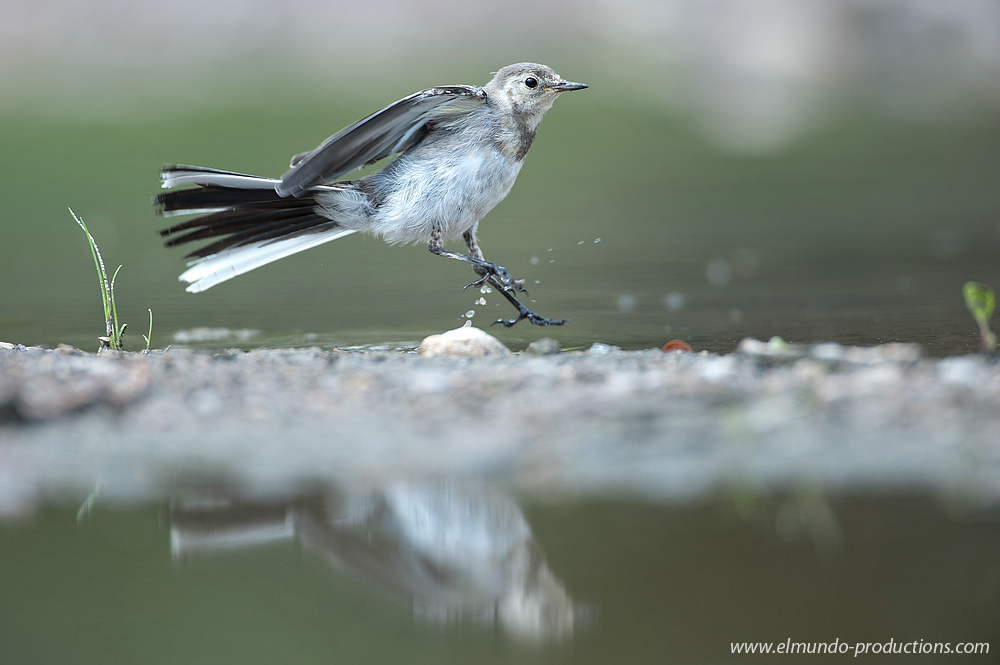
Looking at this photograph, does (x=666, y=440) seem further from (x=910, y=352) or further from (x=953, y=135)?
(x=953, y=135)

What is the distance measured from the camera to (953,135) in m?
17.2

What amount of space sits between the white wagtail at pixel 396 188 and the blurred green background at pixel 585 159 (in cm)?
49

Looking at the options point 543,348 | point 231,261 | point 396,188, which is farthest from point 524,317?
point 231,261

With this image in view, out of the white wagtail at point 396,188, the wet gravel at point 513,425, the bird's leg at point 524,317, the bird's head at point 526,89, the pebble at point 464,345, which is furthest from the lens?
the bird's leg at point 524,317

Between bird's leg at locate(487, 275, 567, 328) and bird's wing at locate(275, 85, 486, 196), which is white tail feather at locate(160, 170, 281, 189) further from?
bird's leg at locate(487, 275, 567, 328)

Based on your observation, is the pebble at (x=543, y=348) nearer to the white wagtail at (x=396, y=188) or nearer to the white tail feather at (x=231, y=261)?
the white wagtail at (x=396, y=188)

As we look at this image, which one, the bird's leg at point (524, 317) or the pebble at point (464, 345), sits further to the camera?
the bird's leg at point (524, 317)

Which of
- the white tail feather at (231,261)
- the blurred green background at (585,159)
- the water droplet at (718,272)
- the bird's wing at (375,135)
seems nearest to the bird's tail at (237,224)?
the white tail feather at (231,261)

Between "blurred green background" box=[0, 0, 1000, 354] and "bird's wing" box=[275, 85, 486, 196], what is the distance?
0.88 m

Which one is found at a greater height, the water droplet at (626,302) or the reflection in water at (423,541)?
the water droplet at (626,302)

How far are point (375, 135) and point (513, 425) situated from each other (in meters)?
2.31

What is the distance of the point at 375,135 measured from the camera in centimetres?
535

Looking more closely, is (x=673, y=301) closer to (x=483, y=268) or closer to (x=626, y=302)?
(x=626, y=302)

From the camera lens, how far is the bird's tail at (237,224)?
18.3ft
